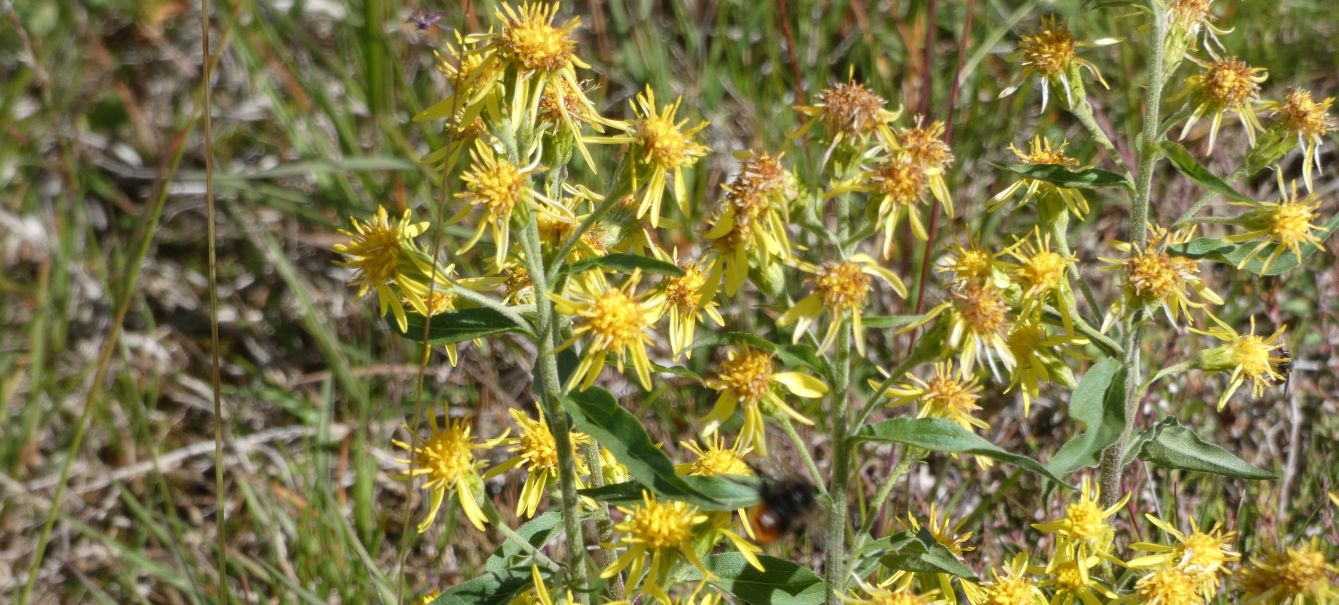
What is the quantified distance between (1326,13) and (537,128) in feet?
12.3

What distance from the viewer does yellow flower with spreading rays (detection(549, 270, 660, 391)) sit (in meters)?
1.97

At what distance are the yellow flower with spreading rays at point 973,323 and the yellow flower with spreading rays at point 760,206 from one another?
294mm

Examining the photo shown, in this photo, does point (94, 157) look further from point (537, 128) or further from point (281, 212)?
point (537, 128)

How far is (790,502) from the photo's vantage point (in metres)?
2.13

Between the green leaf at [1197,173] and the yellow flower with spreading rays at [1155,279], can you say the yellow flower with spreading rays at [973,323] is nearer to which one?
the yellow flower with spreading rays at [1155,279]

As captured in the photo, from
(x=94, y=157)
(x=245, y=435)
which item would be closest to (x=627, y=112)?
(x=245, y=435)

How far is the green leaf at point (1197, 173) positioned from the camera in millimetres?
2146

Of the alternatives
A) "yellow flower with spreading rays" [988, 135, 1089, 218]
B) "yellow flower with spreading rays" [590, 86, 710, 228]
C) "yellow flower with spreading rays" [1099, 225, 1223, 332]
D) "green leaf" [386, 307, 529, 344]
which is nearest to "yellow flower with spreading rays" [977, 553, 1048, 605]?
"yellow flower with spreading rays" [1099, 225, 1223, 332]

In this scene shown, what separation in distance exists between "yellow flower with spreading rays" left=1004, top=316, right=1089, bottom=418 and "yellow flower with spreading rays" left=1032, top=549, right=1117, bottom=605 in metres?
0.31

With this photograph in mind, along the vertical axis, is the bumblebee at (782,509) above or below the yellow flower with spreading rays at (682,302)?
below

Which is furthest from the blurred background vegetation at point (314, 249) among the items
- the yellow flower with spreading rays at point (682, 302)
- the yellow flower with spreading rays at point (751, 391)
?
the yellow flower with spreading rays at point (751, 391)

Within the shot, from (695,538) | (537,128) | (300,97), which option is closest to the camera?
(695,538)

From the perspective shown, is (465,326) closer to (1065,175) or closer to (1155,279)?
(1065,175)

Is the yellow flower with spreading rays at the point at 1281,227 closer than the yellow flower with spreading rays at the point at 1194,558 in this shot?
No
